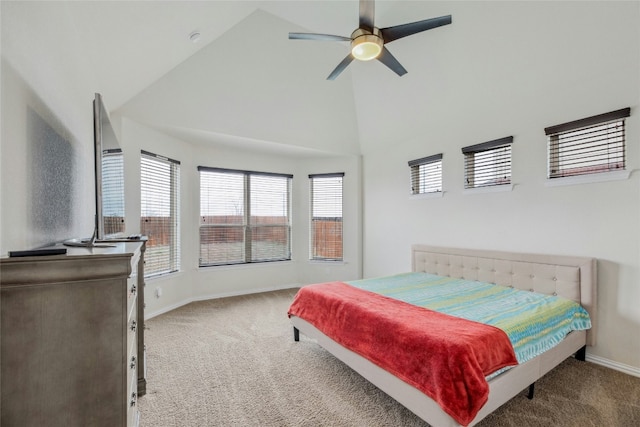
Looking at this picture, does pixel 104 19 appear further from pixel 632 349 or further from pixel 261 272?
pixel 632 349

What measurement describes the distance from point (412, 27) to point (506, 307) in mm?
2568

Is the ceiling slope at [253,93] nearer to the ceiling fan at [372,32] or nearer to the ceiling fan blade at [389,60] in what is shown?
the ceiling fan at [372,32]

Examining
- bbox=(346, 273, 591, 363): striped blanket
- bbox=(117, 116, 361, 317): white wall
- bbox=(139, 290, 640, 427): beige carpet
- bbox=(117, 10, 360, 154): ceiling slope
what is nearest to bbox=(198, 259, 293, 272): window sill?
bbox=(117, 116, 361, 317): white wall

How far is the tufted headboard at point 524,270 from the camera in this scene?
2.68m

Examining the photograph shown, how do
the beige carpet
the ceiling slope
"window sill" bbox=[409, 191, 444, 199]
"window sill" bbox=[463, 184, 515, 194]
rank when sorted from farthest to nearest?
"window sill" bbox=[409, 191, 444, 199], the ceiling slope, "window sill" bbox=[463, 184, 515, 194], the beige carpet

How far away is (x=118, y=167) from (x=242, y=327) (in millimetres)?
2320

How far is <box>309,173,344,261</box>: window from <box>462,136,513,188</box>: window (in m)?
Result: 2.37

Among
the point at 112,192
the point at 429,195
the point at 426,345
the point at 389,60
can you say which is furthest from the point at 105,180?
the point at 429,195

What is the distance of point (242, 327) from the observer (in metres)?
3.61

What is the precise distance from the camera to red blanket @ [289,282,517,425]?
1.62 meters

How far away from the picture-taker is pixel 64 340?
0.99 meters

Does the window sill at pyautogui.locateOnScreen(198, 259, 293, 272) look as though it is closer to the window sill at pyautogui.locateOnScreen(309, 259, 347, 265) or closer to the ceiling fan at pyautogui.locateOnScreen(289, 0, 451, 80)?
the window sill at pyautogui.locateOnScreen(309, 259, 347, 265)

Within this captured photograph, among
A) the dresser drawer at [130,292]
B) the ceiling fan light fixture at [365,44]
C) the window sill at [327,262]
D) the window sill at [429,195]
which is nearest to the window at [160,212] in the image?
the window sill at [327,262]

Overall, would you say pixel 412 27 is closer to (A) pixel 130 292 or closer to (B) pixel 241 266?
(A) pixel 130 292
